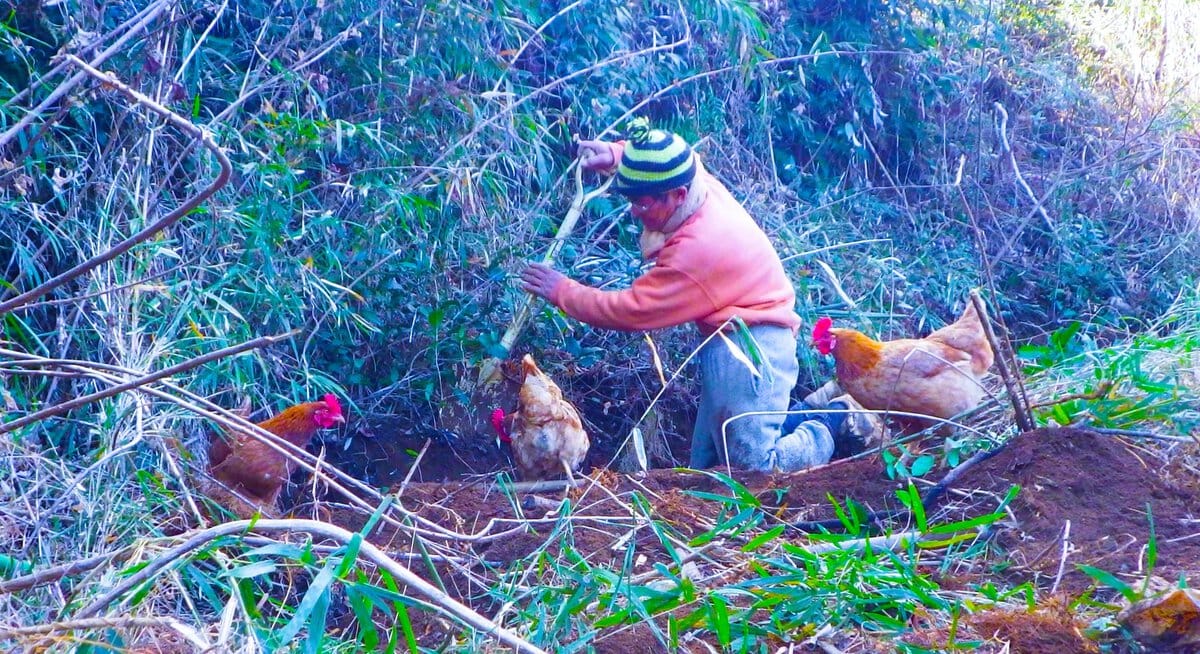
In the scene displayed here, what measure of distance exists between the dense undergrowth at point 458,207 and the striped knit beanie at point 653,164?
0.95 m

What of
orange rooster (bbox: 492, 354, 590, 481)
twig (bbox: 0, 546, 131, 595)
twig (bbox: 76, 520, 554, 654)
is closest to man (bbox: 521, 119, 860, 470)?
orange rooster (bbox: 492, 354, 590, 481)

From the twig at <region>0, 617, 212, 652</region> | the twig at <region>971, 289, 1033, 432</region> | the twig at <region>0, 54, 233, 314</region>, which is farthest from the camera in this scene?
the twig at <region>971, 289, 1033, 432</region>

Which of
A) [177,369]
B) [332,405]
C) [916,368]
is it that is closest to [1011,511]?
[916,368]

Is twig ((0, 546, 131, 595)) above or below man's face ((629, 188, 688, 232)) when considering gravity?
above

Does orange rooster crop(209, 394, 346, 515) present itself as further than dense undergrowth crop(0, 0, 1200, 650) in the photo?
Yes

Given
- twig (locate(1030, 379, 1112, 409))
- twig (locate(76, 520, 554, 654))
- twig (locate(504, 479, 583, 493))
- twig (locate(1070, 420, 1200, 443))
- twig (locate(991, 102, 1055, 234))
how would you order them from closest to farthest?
twig (locate(76, 520, 554, 654))
twig (locate(1070, 420, 1200, 443))
twig (locate(1030, 379, 1112, 409))
twig (locate(504, 479, 583, 493))
twig (locate(991, 102, 1055, 234))

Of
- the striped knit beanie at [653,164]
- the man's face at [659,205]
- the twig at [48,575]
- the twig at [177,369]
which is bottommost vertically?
the man's face at [659,205]

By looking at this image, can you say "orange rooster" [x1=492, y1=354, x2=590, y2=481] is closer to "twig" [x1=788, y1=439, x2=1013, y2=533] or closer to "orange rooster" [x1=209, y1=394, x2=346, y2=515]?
"orange rooster" [x1=209, y1=394, x2=346, y2=515]

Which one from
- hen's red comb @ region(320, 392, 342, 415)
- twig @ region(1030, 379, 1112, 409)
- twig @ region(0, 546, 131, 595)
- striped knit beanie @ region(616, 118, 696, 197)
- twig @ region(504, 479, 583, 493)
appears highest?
striped knit beanie @ region(616, 118, 696, 197)

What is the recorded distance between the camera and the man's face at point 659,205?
15.4 feet

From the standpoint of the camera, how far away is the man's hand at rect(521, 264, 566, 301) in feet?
15.4

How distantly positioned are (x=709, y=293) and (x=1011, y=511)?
1.69 m

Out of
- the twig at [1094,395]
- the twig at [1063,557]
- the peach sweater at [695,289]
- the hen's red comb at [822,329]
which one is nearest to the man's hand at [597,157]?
the peach sweater at [695,289]

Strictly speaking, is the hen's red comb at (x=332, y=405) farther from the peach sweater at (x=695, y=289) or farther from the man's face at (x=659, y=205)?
the man's face at (x=659, y=205)
